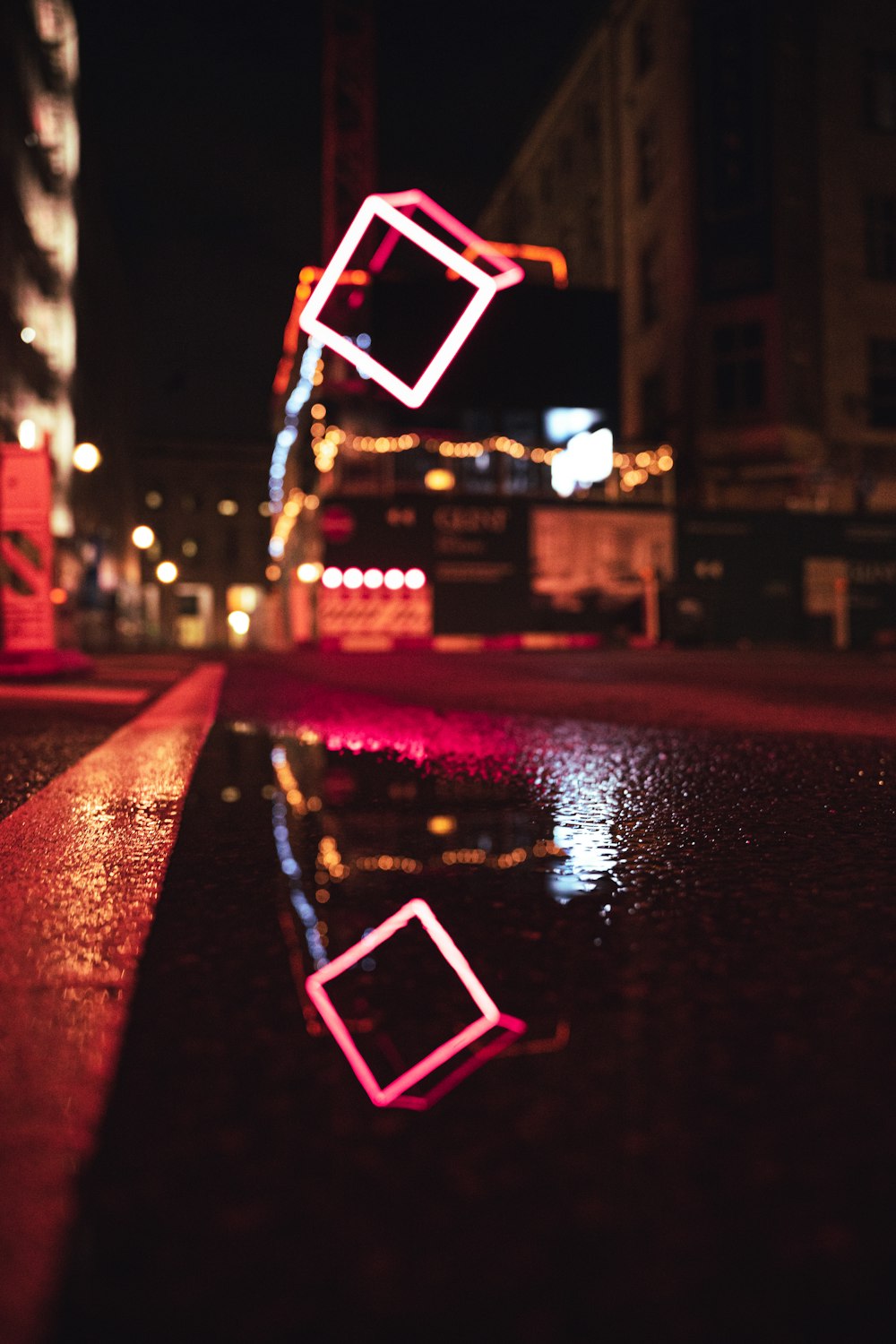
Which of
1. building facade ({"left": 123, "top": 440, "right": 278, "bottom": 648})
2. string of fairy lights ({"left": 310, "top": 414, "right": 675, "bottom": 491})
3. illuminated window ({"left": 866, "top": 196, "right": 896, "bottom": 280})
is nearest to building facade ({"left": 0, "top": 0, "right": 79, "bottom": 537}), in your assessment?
string of fairy lights ({"left": 310, "top": 414, "right": 675, "bottom": 491})

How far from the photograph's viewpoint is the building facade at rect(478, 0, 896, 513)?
28250 mm

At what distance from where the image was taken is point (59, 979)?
4.53ft

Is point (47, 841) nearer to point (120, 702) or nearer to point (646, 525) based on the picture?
point (120, 702)

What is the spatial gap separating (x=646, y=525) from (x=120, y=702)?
23.0m

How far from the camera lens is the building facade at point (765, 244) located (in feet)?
92.7

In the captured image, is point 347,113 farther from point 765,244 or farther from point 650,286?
point 765,244

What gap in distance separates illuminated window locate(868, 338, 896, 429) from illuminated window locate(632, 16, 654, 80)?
10738mm

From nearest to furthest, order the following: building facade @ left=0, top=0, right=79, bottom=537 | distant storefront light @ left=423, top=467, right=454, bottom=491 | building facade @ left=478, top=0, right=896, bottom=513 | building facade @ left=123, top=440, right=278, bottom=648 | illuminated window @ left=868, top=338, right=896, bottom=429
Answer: distant storefront light @ left=423, top=467, right=454, bottom=491 < building facade @ left=478, top=0, right=896, bottom=513 < building facade @ left=0, top=0, right=79, bottom=537 < illuminated window @ left=868, top=338, right=896, bottom=429 < building facade @ left=123, top=440, right=278, bottom=648

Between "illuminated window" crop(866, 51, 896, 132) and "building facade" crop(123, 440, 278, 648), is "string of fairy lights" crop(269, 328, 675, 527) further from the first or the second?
"building facade" crop(123, 440, 278, 648)

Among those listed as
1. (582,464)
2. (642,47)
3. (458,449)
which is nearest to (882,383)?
(582,464)

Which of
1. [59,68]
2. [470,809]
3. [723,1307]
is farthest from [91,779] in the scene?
[59,68]

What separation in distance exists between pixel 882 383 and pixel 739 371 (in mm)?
4661

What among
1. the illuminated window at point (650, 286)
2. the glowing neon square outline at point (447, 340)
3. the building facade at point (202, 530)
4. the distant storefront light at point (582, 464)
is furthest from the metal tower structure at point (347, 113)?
the glowing neon square outline at point (447, 340)

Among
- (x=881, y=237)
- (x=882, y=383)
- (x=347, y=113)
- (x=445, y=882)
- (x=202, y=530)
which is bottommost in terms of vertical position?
(x=445, y=882)
